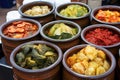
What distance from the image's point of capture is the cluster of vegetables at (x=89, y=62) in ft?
4.06

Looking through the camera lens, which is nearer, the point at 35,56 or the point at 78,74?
the point at 78,74

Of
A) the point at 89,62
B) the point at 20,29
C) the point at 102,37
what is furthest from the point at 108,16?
the point at 20,29

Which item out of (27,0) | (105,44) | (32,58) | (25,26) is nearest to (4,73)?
(25,26)

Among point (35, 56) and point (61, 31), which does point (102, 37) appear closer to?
point (61, 31)

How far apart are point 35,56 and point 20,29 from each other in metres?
0.35

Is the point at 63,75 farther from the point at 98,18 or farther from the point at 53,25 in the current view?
the point at 98,18

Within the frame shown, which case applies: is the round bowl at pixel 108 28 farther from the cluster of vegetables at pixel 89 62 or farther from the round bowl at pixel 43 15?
the round bowl at pixel 43 15

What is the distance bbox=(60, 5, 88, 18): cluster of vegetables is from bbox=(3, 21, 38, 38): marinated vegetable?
0.25 meters

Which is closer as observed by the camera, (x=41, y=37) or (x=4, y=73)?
(x=41, y=37)

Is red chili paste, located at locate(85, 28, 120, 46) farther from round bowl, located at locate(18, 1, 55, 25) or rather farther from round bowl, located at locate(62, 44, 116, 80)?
round bowl, located at locate(18, 1, 55, 25)

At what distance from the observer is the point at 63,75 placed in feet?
4.37

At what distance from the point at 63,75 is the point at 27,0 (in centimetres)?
93

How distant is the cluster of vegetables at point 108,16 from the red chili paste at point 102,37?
125mm

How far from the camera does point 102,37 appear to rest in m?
1.51
